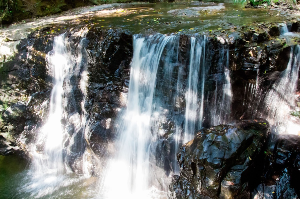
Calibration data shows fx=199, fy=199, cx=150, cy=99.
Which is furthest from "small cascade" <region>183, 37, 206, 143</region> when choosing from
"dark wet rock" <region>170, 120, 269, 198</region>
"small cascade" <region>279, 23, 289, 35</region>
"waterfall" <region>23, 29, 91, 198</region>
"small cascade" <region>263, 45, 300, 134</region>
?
"waterfall" <region>23, 29, 91, 198</region>

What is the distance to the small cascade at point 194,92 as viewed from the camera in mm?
5254

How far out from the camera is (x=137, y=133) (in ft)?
20.0

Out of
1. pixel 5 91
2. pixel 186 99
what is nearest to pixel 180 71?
pixel 186 99

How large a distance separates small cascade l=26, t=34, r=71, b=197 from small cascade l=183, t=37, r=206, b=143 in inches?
163

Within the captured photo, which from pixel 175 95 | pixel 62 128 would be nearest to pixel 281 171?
pixel 175 95

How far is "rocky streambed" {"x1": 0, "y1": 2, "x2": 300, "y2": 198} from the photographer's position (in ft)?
13.4

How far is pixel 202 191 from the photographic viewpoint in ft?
13.3

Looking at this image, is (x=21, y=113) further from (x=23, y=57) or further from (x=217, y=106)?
(x=217, y=106)

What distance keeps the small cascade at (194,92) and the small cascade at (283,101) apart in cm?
186

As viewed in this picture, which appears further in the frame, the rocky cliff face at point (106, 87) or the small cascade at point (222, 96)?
the small cascade at point (222, 96)

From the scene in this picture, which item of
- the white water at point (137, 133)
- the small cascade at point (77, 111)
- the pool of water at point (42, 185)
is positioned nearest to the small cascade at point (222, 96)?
the white water at point (137, 133)

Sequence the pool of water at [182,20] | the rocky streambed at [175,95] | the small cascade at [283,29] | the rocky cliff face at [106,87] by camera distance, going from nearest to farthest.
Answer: the rocky streambed at [175,95], the rocky cliff face at [106,87], the small cascade at [283,29], the pool of water at [182,20]

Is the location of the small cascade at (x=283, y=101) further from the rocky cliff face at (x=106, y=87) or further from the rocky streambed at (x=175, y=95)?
the rocky cliff face at (x=106, y=87)

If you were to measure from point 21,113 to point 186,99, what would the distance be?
20.1 ft
